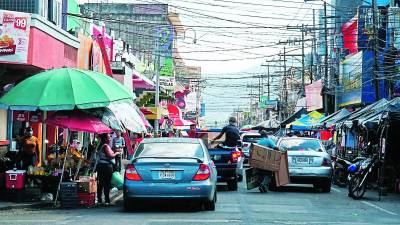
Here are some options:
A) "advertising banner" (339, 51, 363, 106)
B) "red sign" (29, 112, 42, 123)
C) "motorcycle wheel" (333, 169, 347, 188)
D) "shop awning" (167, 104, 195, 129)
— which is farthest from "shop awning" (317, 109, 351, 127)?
"shop awning" (167, 104, 195, 129)

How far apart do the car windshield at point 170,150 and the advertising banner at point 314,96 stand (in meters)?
44.8

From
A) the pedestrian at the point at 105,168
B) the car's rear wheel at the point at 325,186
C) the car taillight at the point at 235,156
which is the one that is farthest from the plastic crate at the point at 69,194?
the car's rear wheel at the point at 325,186

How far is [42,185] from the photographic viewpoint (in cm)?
1589

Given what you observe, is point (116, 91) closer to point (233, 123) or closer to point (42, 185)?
point (42, 185)

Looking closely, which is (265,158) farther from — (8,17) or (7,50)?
(8,17)

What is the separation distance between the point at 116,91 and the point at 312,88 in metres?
46.5

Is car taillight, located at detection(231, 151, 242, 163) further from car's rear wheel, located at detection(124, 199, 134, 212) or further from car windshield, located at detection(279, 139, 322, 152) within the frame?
car's rear wheel, located at detection(124, 199, 134, 212)

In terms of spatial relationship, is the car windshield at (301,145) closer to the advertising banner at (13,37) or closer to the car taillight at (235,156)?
the car taillight at (235,156)

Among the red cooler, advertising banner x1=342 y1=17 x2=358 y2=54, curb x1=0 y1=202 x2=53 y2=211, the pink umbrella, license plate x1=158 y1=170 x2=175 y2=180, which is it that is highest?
advertising banner x1=342 y1=17 x2=358 y2=54

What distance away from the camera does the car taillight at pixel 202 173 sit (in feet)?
44.2

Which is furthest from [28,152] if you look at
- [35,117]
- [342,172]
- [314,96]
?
[314,96]

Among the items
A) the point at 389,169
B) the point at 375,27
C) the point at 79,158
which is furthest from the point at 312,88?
the point at 79,158

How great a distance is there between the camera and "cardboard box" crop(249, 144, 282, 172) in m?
19.2

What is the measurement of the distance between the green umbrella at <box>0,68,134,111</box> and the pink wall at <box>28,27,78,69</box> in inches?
83.0
